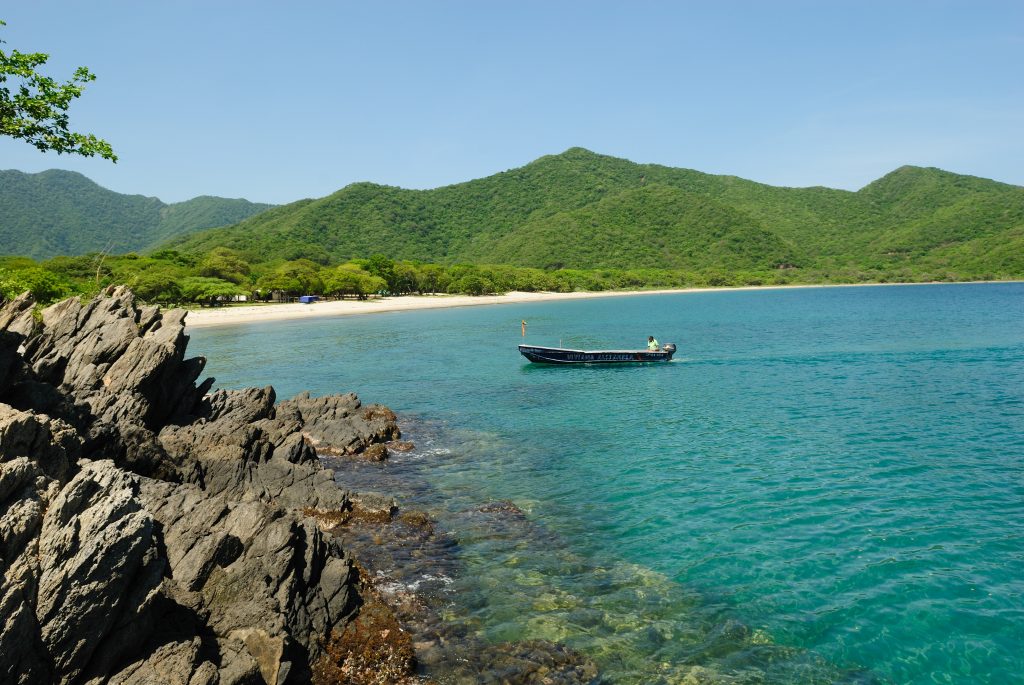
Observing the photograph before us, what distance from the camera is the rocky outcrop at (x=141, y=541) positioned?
768 cm

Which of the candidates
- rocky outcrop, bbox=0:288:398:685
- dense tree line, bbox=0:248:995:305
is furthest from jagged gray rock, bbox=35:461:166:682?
dense tree line, bbox=0:248:995:305

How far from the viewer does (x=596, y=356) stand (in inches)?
1971

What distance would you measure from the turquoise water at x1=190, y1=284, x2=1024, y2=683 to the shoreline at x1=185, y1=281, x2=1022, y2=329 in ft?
152

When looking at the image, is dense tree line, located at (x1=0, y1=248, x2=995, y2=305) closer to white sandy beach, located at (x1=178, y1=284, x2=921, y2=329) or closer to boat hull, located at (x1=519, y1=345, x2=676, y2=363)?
white sandy beach, located at (x1=178, y1=284, x2=921, y2=329)

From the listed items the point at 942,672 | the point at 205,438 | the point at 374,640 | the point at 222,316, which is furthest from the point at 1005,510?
the point at 222,316

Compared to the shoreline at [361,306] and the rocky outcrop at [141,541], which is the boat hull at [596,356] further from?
the shoreline at [361,306]

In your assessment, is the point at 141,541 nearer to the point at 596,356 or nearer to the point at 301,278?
the point at 596,356

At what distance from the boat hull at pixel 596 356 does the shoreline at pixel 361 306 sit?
36.4 meters

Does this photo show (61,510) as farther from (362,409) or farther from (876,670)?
(362,409)

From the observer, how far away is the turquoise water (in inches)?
466

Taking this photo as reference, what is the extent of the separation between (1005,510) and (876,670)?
32.8ft

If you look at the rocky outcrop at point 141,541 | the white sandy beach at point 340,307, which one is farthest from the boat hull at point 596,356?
the white sandy beach at point 340,307

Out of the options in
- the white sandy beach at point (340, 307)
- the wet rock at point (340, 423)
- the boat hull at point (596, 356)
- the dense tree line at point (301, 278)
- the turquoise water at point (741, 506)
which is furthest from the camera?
the white sandy beach at point (340, 307)

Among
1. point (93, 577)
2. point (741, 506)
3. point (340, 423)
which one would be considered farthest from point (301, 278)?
point (93, 577)
